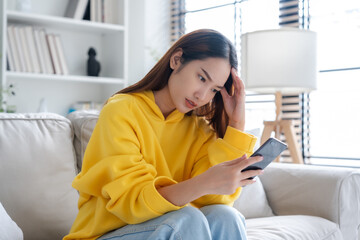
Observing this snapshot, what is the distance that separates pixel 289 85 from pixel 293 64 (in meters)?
0.11

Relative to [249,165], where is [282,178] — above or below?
below

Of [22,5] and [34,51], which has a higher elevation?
[22,5]

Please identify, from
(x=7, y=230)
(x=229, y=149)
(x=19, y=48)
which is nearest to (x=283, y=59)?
(x=229, y=149)

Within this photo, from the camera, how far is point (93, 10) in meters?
3.44

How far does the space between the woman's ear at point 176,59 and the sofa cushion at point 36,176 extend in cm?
57

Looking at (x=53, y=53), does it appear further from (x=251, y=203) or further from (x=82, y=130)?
(x=251, y=203)

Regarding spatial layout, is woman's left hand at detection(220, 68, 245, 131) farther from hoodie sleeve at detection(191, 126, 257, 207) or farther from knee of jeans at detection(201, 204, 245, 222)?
knee of jeans at detection(201, 204, 245, 222)

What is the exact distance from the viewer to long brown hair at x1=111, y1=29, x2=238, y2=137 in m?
1.35

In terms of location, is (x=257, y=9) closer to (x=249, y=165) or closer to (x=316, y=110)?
(x=316, y=110)

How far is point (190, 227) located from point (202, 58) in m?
0.53

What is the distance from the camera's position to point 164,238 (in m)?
1.05

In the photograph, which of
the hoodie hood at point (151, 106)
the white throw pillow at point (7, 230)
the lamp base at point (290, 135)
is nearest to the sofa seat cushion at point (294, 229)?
the hoodie hood at point (151, 106)

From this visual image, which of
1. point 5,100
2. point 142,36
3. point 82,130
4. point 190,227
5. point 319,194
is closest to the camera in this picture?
point 190,227

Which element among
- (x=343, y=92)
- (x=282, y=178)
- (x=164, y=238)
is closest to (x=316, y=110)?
(x=343, y=92)
